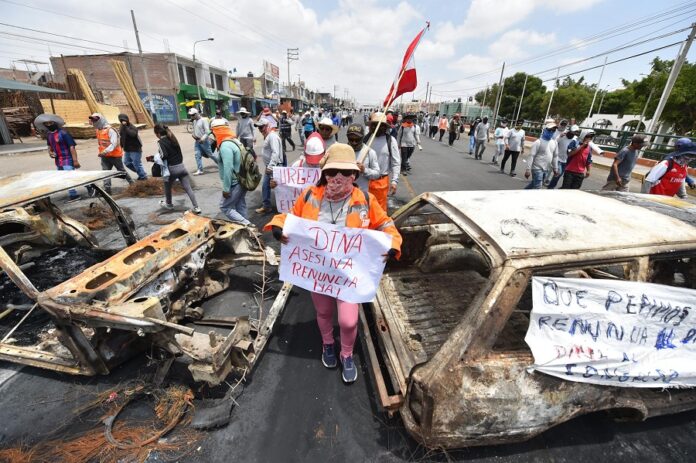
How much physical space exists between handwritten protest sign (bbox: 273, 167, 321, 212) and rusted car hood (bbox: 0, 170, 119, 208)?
6.52ft

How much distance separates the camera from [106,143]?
7.01 m

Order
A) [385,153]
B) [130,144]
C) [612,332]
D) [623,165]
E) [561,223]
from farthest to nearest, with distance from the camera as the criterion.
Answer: [130,144] < [623,165] < [385,153] < [561,223] < [612,332]

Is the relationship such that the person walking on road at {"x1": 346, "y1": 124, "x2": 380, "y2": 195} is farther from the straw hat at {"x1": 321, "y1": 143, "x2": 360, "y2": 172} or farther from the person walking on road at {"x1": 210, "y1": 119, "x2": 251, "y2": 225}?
the straw hat at {"x1": 321, "y1": 143, "x2": 360, "y2": 172}

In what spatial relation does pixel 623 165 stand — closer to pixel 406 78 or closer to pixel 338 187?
pixel 406 78

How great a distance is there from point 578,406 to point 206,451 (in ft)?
7.98

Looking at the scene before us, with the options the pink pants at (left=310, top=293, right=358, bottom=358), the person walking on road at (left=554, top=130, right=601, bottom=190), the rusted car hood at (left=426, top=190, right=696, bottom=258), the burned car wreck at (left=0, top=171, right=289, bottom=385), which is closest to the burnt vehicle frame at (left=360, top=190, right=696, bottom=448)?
the rusted car hood at (left=426, top=190, right=696, bottom=258)

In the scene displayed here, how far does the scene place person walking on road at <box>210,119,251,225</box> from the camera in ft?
15.7

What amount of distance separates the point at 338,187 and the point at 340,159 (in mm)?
201

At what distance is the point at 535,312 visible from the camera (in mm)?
1825

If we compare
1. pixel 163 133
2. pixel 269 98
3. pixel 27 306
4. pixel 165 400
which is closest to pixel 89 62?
pixel 269 98

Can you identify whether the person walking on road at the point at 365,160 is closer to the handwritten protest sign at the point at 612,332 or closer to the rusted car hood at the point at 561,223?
the rusted car hood at the point at 561,223

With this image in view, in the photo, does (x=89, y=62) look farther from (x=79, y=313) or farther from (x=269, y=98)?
(x=79, y=313)

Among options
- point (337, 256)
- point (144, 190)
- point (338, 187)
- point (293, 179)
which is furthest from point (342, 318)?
point (144, 190)

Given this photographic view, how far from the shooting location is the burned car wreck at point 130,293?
2.28 meters
